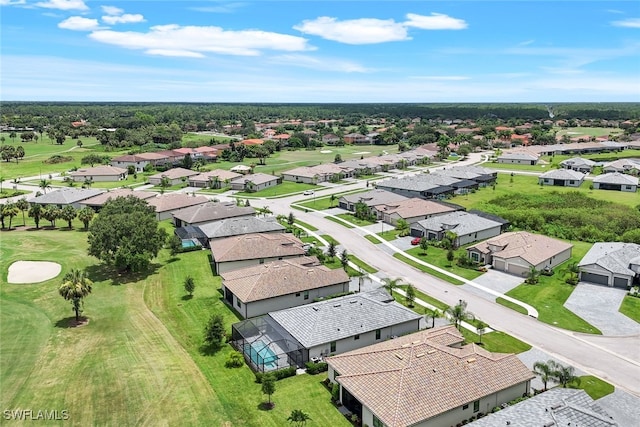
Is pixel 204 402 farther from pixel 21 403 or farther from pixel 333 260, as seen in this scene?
pixel 333 260


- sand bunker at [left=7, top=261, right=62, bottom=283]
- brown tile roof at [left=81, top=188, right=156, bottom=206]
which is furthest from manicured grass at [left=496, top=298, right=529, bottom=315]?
brown tile roof at [left=81, top=188, right=156, bottom=206]

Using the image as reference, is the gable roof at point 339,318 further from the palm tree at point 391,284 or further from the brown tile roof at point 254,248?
the brown tile roof at point 254,248

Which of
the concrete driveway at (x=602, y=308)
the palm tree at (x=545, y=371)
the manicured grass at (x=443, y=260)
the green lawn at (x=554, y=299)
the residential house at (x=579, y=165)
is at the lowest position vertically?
the manicured grass at (x=443, y=260)

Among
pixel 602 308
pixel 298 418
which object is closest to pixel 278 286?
pixel 298 418

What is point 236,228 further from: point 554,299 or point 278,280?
point 554,299

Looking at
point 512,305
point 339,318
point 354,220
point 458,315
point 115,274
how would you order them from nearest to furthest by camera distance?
point 339,318, point 458,315, point 512,305, point 115,274, point 354,220

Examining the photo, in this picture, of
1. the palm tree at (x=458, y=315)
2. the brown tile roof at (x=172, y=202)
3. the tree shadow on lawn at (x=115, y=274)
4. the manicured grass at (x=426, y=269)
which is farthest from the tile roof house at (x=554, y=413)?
the brown tile roof at (x=172, y=202)

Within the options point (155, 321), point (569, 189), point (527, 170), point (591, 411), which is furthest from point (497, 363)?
point (527, 170)

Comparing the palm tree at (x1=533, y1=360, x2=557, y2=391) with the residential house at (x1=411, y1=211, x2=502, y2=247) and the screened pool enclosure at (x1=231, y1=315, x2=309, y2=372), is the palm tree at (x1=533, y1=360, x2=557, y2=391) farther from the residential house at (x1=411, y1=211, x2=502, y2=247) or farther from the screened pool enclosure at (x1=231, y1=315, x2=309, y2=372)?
the residential house at (x1=411, y1=211, x2=502, y2=247)
